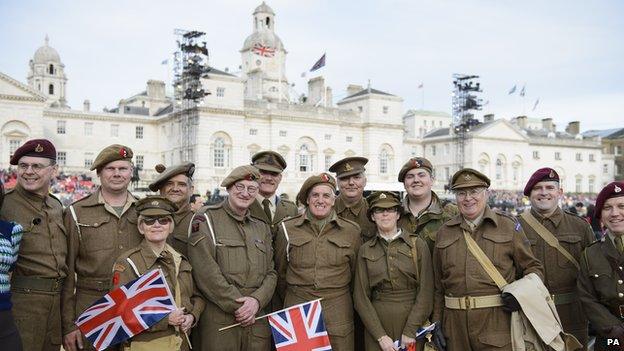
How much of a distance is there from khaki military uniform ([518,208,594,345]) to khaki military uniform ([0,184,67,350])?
4.34m

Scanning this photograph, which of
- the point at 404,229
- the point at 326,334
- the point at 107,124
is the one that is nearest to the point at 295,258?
the point at 326,334

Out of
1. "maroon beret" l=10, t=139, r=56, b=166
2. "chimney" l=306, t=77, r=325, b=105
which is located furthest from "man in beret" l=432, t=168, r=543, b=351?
"chimney" l=306, t=77, r=325, b=105

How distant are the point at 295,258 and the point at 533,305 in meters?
2.01

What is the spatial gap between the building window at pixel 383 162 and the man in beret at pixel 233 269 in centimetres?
4898

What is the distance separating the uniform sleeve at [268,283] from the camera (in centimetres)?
472

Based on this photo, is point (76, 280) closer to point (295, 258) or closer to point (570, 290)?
point (295, 258)

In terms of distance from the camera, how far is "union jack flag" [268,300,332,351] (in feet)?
15.3

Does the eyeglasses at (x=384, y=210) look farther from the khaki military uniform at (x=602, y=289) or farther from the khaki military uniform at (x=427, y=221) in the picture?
the khaki military uniform at (x=602, y=289)

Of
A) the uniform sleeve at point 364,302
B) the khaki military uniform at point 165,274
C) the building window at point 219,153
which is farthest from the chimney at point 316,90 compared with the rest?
the khaki military uniform at point 165,274

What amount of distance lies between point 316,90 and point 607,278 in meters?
53.0

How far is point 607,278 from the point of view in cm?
448

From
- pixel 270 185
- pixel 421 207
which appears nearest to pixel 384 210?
pixel 421 207

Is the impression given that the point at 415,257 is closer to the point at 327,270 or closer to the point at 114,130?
the point at 327,270

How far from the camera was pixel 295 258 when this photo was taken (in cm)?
499
